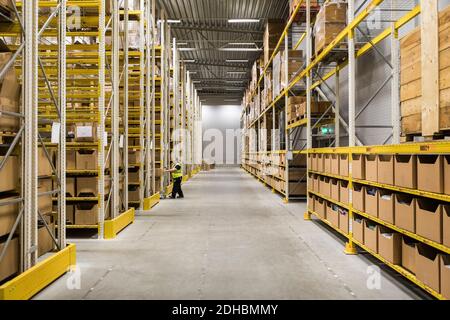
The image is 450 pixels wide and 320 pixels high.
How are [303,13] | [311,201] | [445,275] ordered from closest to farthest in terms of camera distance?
[445,275]
[311,201]
[303,13]

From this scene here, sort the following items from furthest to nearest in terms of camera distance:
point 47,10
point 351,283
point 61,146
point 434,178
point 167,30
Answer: point 167,30 < point 47,10 < point 61,146 < point 351,283 < point 434,178

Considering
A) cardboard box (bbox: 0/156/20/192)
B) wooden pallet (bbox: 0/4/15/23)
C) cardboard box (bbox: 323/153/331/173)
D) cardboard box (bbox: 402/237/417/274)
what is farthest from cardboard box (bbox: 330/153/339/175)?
wooden pallet (bbox: 0/4/15/23)

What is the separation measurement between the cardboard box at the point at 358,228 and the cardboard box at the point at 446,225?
2.06 m

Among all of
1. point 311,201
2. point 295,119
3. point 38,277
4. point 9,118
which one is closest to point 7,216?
point 38,277

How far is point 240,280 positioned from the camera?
4.73m

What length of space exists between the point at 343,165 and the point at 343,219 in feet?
2.94

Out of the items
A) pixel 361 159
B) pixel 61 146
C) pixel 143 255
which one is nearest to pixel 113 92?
pixel 61 146

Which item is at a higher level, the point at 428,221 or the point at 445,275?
the point at 428,221

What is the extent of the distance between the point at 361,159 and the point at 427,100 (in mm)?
1872

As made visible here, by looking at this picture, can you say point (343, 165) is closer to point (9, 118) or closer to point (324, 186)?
point (324, 186)

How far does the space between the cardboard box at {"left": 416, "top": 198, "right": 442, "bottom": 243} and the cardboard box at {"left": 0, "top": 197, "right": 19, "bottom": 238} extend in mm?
4168

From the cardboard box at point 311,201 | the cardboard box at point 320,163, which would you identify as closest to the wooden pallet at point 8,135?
the cardboard box at point 320,163

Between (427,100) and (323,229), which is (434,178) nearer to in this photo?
(427,100)

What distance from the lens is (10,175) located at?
4176mm
